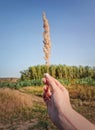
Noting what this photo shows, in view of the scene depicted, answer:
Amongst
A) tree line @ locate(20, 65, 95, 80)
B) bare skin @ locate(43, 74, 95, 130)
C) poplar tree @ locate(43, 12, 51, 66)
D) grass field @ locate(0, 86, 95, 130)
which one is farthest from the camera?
poplar tree @ locate(43, 12, 51, 66)

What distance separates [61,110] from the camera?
4.23 ft

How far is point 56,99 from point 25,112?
733 centimetres

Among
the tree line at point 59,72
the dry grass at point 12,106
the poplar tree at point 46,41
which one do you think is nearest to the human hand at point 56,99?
the dry grass at point 12,106

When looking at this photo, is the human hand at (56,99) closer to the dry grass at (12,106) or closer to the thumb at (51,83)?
the thumb at (51,83)

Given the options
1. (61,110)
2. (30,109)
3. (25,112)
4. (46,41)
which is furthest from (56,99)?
(46,41)

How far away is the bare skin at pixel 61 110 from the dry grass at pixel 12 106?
651cm

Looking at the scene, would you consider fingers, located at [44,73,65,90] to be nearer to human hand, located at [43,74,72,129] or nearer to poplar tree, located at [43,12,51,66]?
human hand, located at [43,74,72,129]

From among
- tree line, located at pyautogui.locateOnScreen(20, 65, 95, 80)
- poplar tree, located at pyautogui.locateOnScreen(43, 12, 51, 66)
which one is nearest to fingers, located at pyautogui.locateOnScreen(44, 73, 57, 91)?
tree line, located at pyautogui.locateOnScreen(20, 65, 95, 80)

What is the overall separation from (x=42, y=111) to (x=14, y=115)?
0.72 meters

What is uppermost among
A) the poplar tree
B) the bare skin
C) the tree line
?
the poplar tree

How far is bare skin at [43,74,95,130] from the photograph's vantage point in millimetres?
1194

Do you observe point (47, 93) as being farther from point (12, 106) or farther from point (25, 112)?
point (12, 106)

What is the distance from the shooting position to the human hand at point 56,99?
1.29 metres

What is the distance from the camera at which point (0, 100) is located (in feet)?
30.7
